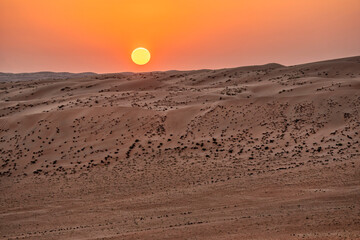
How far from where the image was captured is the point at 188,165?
2670cm

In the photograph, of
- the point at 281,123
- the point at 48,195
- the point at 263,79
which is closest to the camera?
the point at 48,195

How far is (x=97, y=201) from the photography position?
21.3 metres

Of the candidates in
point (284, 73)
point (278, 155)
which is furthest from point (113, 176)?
point (284, 73)

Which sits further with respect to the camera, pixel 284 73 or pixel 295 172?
pixel 284 73

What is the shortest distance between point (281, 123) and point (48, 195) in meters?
20.6

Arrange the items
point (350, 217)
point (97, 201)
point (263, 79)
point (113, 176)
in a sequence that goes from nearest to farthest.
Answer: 1. point (350, 217)
2. point (97, 201)
3. point (113, 176)
4. point (263, 79)

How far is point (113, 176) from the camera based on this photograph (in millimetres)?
25797

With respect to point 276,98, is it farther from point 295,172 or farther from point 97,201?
point 97,201

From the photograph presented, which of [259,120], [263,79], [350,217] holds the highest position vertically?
[263,79]

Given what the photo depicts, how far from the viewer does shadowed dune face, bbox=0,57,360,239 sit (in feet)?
53.6

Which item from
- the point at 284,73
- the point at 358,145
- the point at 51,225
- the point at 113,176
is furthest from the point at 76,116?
the point at 284,73

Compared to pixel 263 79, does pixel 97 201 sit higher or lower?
lower

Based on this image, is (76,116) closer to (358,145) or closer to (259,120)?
(259,120)

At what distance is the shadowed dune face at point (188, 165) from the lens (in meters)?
16.3
